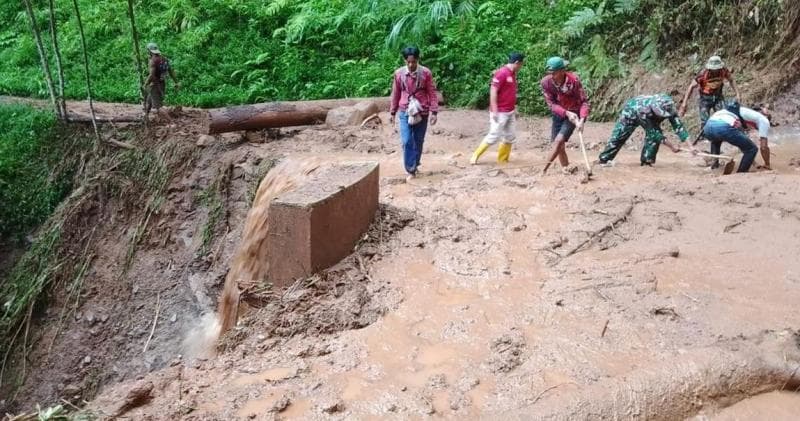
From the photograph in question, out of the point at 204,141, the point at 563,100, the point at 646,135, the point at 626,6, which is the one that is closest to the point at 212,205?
the point at 204,141

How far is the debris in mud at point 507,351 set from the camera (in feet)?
13.6

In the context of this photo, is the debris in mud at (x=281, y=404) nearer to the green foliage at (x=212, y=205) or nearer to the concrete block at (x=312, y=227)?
the concrete block at (x=312, y=227)

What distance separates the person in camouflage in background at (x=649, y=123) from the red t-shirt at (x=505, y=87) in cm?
144

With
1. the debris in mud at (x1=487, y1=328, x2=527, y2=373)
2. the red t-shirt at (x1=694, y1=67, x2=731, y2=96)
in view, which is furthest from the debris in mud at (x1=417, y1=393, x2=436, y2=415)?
the red t-shirt at (x1=694, y1=67, x2=731, y2=96)

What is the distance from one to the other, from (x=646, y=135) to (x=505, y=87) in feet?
6.46

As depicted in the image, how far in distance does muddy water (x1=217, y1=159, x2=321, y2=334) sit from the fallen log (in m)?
2.24

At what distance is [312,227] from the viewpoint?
18.2 feet

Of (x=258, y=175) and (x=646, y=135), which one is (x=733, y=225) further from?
(x=258, y=175)

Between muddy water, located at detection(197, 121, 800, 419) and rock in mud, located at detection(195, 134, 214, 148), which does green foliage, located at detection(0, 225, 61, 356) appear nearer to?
rock in mud, located at detection(195, 134, 214, 148)

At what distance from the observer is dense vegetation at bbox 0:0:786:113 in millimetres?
13156

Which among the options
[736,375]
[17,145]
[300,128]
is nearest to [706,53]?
[300,128]

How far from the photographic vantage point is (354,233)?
625cm

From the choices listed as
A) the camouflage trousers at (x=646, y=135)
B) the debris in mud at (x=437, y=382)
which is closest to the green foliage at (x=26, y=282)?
the debris in mud at (x=437, y=382)

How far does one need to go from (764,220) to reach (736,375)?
3142mm
